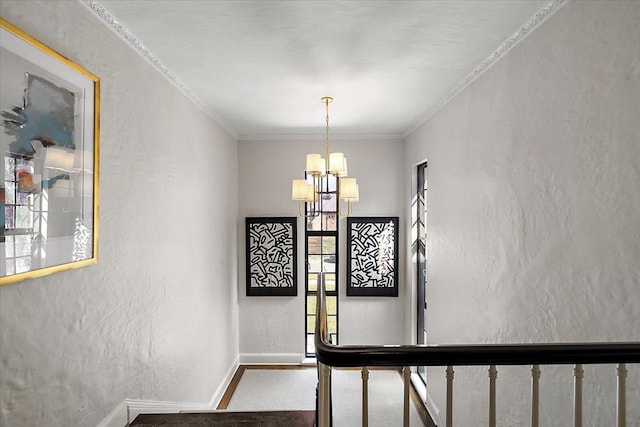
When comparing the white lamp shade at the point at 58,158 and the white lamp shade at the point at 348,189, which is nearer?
the white lamp shade at the point at 58,158

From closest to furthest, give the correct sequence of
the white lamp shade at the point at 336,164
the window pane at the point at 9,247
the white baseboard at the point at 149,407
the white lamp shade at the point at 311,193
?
the window pane at the point at 9,247, the white baseboard at the point at 149,407, the white lamp shade at the point at 336,164, the white lamp shade at the point at 311,193

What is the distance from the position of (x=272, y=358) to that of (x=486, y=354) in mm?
4430

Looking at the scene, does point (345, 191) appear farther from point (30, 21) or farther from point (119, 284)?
point (30, 21)

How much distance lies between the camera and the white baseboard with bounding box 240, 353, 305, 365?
17.0ft

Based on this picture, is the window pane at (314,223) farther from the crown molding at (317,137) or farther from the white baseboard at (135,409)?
the white baseboard at (135,409)

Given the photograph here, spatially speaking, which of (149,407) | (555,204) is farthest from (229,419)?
(555,204)

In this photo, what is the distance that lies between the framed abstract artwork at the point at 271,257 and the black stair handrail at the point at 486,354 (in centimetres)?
396

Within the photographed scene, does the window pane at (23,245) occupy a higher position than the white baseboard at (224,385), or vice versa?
the window pane at (23,245)

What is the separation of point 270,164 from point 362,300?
2.16 meters

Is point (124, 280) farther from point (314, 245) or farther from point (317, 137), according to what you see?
point (317, 137)

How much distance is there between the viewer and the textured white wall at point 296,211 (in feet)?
16.8

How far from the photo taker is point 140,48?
2273 mm

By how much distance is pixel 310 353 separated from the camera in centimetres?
526

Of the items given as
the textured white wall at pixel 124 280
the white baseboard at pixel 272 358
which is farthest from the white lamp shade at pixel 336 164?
the white baseboard at pixel 272 358
